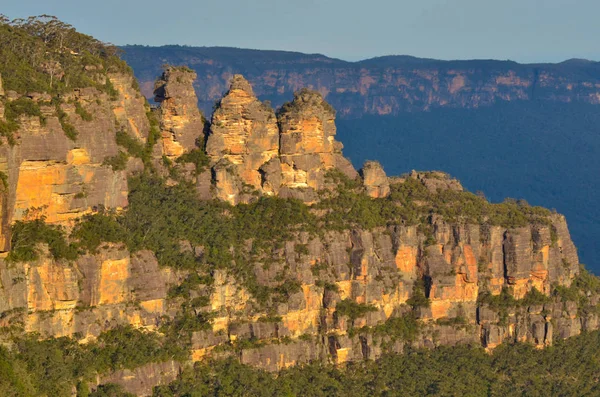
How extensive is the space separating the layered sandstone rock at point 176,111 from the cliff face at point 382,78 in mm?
72984

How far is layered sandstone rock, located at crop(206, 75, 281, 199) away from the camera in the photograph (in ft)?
201

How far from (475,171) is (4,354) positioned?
9744 centimetres

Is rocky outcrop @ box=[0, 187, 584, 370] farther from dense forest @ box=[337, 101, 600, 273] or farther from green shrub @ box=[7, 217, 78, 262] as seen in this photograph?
dense forest @ box=[337, 101, 600, 273]

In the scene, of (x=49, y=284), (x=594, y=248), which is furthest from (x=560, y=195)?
(x=49, y=284)

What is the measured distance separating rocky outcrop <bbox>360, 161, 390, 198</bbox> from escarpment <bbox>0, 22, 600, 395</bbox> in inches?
4.8

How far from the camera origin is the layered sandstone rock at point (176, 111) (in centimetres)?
Result: 6075

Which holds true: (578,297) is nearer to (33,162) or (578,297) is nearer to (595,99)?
(33,162)

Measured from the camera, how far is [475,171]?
457 ft

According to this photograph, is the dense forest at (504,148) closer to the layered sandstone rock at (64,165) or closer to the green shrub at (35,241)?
the layered sandstone rock at (64,165)

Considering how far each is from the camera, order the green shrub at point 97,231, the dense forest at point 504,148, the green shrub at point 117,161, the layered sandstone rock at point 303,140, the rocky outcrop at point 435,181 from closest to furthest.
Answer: the green shrub at point 97,231 → the green shrub at point 117,161 → the layered sandstone rock at point 303,140 → the rocky outcrop at point 435,181 → the dense forest at point 504,148

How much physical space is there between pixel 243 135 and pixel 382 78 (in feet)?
301

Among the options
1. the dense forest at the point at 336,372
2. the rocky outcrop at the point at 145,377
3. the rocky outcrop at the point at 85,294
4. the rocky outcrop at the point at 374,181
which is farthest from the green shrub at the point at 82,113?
the rocky outcrop at the point at 374,181

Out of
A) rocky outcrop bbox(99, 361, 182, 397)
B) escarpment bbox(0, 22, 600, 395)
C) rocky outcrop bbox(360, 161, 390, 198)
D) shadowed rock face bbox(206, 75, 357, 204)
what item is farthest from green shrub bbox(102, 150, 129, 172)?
rocky outcrop bbox(360, 161, 390, 198)

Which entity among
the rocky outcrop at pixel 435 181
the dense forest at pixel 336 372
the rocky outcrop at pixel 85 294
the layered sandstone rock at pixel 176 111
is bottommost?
the dense forest at pixel 336 372
